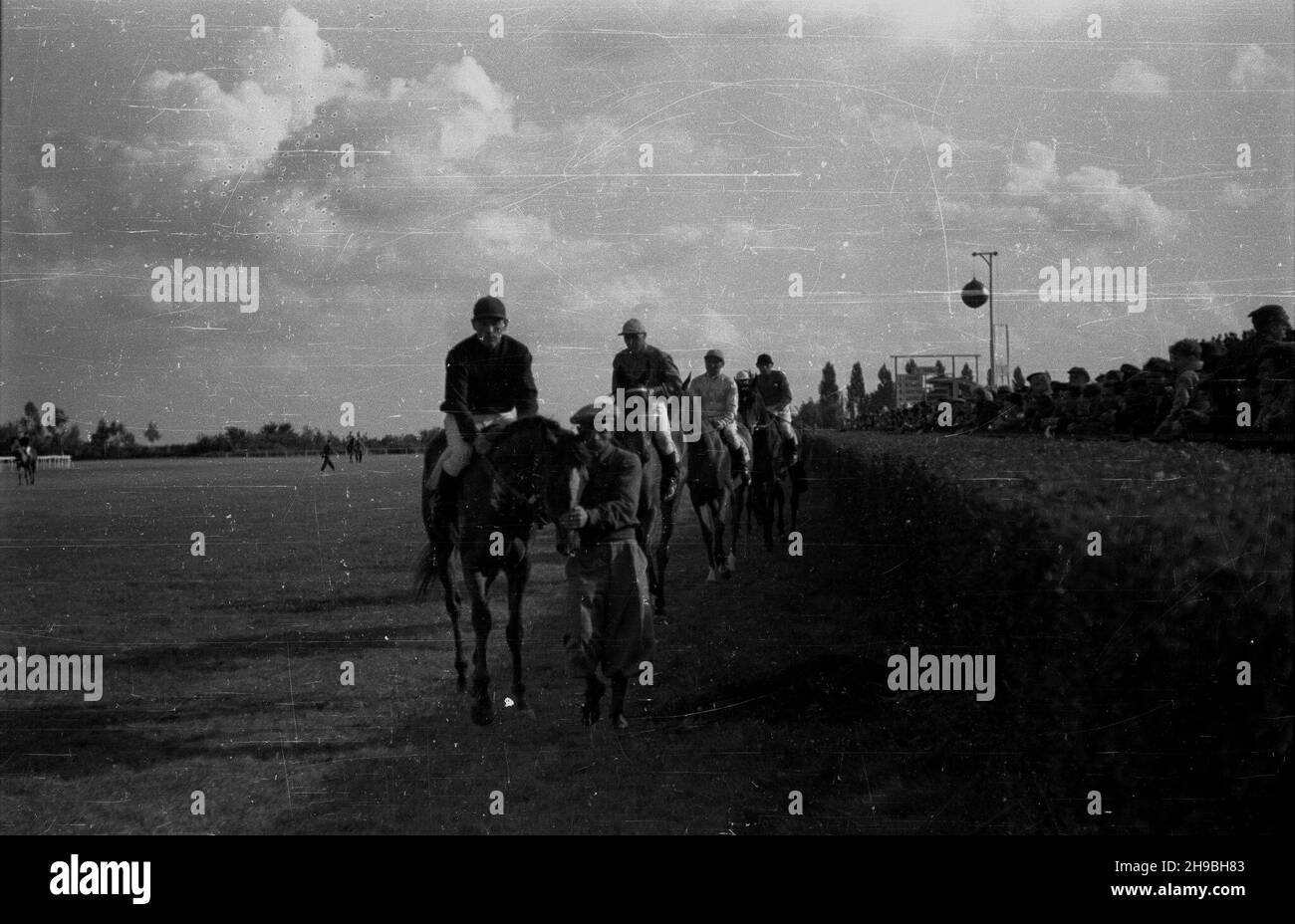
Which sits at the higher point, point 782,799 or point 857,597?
point 857,597

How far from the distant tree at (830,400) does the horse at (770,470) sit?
68 centimetres

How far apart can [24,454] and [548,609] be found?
12.6 ft

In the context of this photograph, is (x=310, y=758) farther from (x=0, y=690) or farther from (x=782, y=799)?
(x=782, y=799)

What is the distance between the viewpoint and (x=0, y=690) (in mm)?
5523

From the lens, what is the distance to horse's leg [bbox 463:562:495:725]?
211 inches

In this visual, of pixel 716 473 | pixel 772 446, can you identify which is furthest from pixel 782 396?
pixel 716 473

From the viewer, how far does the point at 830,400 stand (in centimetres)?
872

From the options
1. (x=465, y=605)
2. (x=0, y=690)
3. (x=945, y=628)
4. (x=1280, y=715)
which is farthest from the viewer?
(x=465, y=605)

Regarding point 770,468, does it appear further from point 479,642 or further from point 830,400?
point 479,642

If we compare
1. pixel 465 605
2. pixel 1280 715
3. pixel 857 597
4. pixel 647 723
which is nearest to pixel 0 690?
pixel 465 605

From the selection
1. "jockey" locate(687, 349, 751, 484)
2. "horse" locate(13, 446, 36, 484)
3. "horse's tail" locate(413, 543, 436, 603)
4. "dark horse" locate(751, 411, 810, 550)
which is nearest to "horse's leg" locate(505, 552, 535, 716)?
"horse's tail" locate(413, 543, 436, 603)

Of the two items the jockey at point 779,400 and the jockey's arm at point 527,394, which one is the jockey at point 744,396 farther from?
the jockey's arm at point 527,394

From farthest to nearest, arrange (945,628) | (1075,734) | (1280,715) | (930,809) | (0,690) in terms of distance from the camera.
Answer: (0,690) < (945,628) < (930,809) < (1075,734) < (1280,715)

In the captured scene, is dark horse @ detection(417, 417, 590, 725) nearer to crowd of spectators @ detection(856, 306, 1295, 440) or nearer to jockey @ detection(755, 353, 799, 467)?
crowd of spectators @ detection(856, 306, 1295, 440)
